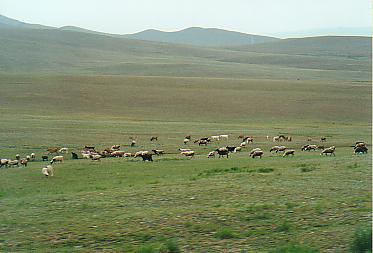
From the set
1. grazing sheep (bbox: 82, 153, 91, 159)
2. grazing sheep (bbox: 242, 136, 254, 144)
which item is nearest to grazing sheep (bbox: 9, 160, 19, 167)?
grazing sheep (bbox: 82, 153, 91, 159)

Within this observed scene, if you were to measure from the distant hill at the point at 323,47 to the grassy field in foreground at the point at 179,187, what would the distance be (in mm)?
78708

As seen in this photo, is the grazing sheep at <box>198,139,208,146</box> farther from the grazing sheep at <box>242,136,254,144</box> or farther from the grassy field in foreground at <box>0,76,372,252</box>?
the grazing sheep at <box>242,136,254,144</box>

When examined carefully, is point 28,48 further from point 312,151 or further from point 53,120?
point 312,151

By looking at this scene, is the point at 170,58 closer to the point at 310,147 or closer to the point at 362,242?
the point at 310,147

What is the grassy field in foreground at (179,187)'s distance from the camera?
27.0ft

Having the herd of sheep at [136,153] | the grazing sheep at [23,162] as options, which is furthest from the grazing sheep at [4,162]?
the grazing sheep at [23,162]

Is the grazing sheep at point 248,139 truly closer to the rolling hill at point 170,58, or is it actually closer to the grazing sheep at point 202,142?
the grazing sheep at point 202,142

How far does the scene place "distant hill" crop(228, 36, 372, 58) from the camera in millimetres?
120637

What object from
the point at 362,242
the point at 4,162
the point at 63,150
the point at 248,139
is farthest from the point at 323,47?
the point at 362,242

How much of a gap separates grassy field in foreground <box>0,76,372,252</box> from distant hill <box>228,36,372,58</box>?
7871cm

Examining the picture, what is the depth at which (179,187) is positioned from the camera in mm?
12641

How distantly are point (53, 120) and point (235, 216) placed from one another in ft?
96.8

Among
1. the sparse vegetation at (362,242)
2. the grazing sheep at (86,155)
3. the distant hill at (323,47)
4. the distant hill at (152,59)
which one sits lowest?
the grazing sheep at (86,155)

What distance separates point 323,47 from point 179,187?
408 ft
